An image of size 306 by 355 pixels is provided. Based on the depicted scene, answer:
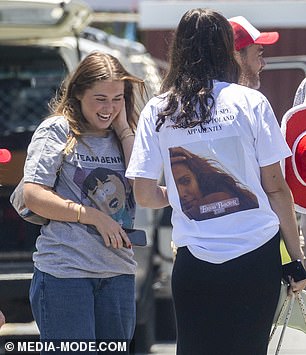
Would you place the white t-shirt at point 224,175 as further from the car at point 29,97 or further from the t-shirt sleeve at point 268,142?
the car at point 29,97

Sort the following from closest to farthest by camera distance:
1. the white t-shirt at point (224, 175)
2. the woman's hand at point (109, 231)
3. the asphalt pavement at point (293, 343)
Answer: the white t-shirt at point (224, 175) → the woman's hand at point (109, 231) → the asphalt pavement at point (293, 343)

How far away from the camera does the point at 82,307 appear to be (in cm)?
340

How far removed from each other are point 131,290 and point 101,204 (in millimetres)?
343

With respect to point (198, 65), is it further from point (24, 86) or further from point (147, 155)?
Result: point (24, 86)

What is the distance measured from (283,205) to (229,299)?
36 cm

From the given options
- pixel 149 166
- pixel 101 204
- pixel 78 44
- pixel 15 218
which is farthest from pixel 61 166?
pixel 78 44

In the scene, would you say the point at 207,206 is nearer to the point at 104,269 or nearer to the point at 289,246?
the point at 289,246

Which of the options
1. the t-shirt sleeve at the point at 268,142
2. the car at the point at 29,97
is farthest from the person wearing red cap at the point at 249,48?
the car at the point at 29,97

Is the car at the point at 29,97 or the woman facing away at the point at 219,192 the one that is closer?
the woman facing away at the point at 219,192

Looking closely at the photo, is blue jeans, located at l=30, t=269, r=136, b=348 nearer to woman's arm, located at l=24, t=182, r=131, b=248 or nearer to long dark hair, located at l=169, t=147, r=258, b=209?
woman's arm, located at l=24, t=182, r=131, b=248

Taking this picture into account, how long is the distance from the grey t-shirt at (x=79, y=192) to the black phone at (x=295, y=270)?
0.61 m

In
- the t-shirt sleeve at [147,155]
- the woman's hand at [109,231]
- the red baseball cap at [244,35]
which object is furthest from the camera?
the red baseball cap at [244,35]

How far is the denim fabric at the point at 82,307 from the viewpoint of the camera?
11.2 feet

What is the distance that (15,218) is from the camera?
541 centimetres
